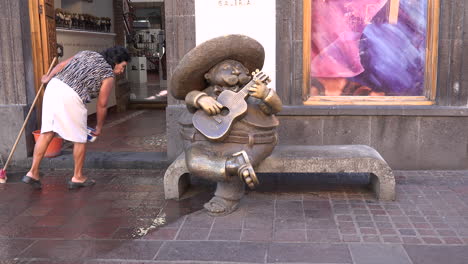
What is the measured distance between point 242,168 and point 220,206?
0.63 meters

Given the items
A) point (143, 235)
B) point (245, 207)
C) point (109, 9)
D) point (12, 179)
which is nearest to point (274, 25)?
point (245, 207)

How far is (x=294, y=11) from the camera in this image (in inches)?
237

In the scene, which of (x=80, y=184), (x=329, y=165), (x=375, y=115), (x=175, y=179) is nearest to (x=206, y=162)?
(x=175, y=179)

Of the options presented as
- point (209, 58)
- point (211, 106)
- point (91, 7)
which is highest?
point (91, 7)

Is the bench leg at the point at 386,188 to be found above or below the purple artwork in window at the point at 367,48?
below

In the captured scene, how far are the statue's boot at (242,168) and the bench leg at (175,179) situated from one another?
808 mm

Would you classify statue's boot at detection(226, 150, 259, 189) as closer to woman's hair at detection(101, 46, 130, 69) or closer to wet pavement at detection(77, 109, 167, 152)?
woman's hair at detection(101, 46, 130, 69)

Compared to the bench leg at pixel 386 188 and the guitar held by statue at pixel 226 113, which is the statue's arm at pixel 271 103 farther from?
the bench leg at pixel 386 188

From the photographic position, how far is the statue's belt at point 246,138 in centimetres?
454

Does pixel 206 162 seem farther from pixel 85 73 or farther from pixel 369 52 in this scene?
pixel 369 52

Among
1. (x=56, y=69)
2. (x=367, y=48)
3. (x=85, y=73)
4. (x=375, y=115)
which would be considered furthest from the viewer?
(x=367, y=48)

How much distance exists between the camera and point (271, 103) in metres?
4.47

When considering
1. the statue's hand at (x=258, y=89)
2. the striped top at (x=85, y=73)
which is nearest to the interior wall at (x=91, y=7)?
the striped top at (x=85, y=73)

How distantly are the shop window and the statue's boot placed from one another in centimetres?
224
